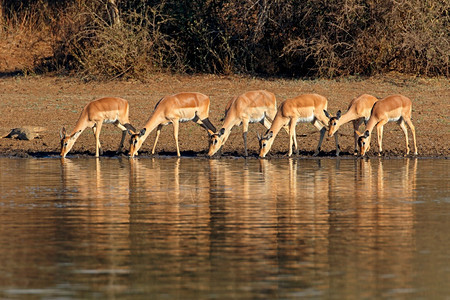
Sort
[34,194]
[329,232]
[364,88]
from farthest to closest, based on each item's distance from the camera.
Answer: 1. [364,88]
2. [34,194]
3. [329,232]

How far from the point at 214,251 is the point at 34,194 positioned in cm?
495

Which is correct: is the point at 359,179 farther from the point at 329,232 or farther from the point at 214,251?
the point at 214,251

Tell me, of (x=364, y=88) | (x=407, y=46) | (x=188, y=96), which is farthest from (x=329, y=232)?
(x=407, y=46)

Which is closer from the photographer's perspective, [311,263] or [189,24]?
[311,263]

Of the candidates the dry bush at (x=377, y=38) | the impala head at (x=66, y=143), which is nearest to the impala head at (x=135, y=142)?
the impala head at (x=66, y=143)

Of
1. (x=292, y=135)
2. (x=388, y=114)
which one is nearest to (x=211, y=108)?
(x=292, y=135)

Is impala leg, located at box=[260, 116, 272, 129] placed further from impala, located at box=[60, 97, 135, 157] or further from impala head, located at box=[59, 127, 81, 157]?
impala head, located at box=[59, 127, 81, 157]

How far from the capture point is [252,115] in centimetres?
2008

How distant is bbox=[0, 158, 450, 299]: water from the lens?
753cm

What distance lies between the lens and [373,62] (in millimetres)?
26531

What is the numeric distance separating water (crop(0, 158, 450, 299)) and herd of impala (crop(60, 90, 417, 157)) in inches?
125

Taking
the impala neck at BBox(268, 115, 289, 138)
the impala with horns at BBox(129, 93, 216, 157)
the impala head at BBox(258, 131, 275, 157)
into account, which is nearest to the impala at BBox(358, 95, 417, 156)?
the impala neck at BBox(268, 115, 289, 138)

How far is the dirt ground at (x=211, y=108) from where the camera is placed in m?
20.0

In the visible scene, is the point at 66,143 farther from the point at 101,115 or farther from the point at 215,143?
the point at 215,143
